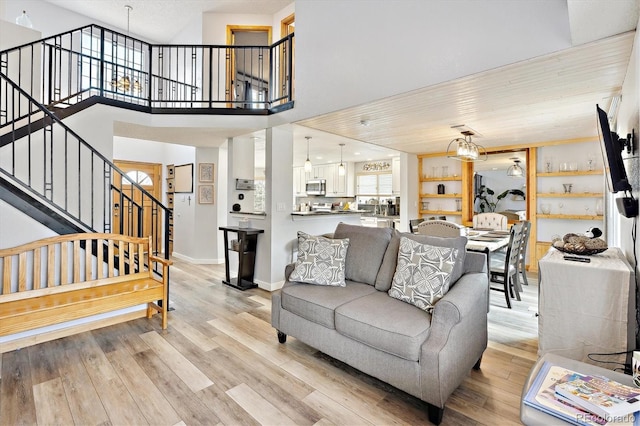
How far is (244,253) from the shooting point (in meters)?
4.65

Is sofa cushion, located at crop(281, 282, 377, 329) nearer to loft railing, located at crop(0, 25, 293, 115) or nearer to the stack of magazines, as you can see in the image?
the stack of magazines

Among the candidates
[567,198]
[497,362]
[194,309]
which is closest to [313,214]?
[194,309]

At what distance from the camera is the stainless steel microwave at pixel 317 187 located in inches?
392

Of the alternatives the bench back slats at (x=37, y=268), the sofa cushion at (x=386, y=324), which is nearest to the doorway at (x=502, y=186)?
the sofa cushion at (x=386, y=324)

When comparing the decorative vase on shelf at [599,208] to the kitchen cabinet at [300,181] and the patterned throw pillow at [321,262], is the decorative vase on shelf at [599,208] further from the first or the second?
the kitchen cabinet at [300,181]

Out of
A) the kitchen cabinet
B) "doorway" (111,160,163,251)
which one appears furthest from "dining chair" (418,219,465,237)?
the kitchen cabinet

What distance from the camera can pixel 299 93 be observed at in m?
4.18

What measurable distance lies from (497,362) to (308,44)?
13.2 ft

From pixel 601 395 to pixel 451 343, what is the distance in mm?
842

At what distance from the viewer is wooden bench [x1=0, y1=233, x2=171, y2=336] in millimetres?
2570

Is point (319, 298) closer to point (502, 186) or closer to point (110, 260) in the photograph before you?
point (110, 260)

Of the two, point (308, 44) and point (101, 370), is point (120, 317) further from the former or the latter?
point (308, 44)

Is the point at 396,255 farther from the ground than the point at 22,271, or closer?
farther from the ground

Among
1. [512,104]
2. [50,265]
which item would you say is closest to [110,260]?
[50,265]
